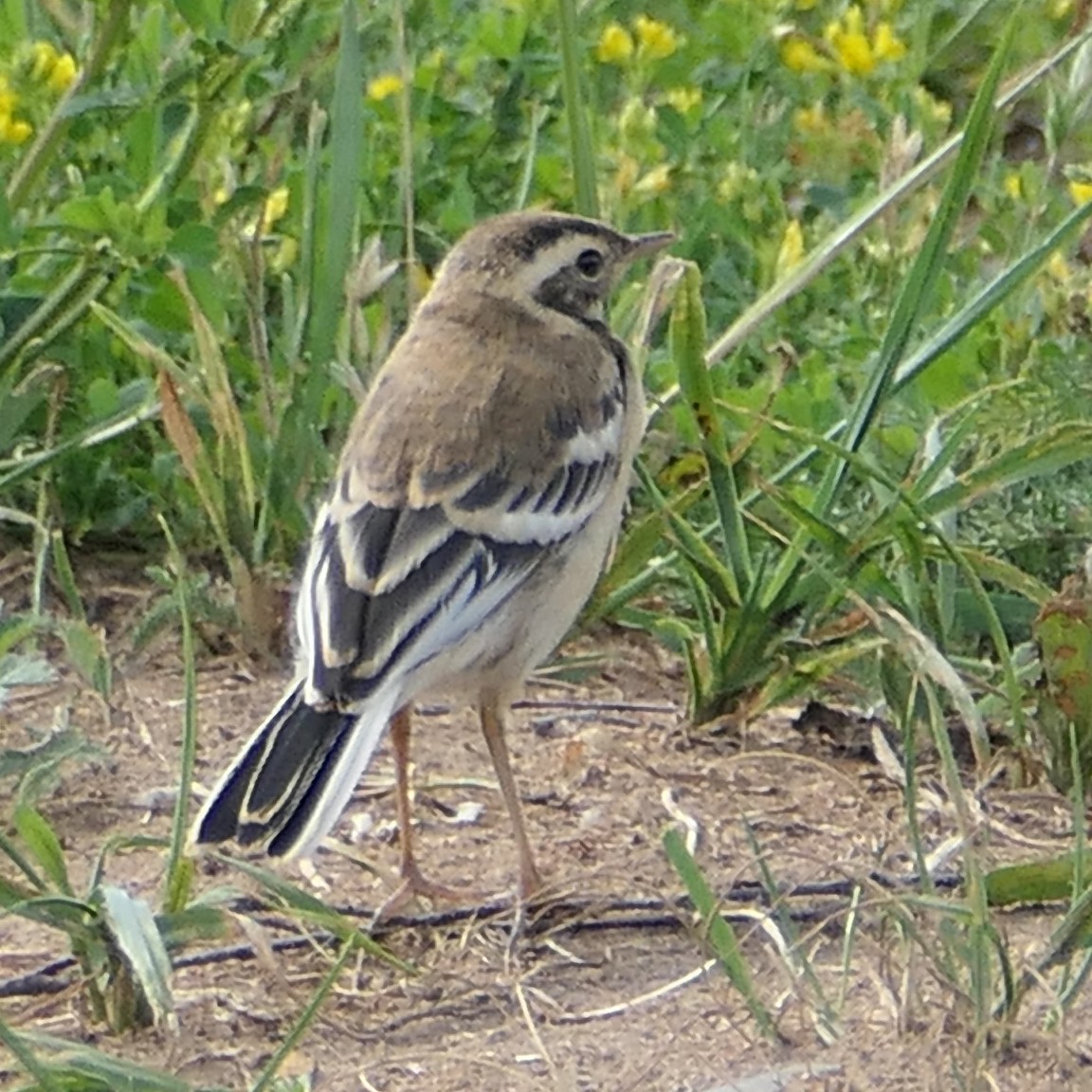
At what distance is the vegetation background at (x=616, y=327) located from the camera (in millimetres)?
4621

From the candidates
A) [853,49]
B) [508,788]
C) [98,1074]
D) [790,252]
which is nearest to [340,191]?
[790,252]

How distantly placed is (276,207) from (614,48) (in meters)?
1.64

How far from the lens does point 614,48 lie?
24.0ft

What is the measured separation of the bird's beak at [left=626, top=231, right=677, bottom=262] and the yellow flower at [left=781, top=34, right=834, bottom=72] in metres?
2.14

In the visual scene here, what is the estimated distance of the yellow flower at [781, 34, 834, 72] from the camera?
24.6 ft

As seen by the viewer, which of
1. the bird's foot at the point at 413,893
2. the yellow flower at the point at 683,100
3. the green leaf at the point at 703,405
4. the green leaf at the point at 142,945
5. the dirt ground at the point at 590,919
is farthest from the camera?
the yellow flower at the point at 683,100

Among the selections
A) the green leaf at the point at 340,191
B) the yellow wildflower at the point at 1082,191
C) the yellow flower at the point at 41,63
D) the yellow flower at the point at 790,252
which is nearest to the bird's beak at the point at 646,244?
the yellow flower at the point at 790,252

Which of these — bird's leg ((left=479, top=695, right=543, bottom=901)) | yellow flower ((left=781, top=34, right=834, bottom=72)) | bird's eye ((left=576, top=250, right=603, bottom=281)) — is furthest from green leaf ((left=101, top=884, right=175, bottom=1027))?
yellow flower ((left=781, top=34, right=834, bottom=72))

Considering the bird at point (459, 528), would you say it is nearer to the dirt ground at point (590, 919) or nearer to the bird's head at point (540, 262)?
the bird's head at point (540, 262)

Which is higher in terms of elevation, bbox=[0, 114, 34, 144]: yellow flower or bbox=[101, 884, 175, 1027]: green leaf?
bbox=[0, 114, 34, 144]: yellow flower

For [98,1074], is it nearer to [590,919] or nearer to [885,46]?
[590,919]

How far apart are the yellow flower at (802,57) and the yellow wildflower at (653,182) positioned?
105 cm

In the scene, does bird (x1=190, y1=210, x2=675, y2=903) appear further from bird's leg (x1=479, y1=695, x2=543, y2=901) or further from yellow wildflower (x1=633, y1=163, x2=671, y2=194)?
yellow wildflower (x1=633, y1=163, x2=671, y2=194)

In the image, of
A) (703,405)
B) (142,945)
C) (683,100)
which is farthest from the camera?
(683,100)
